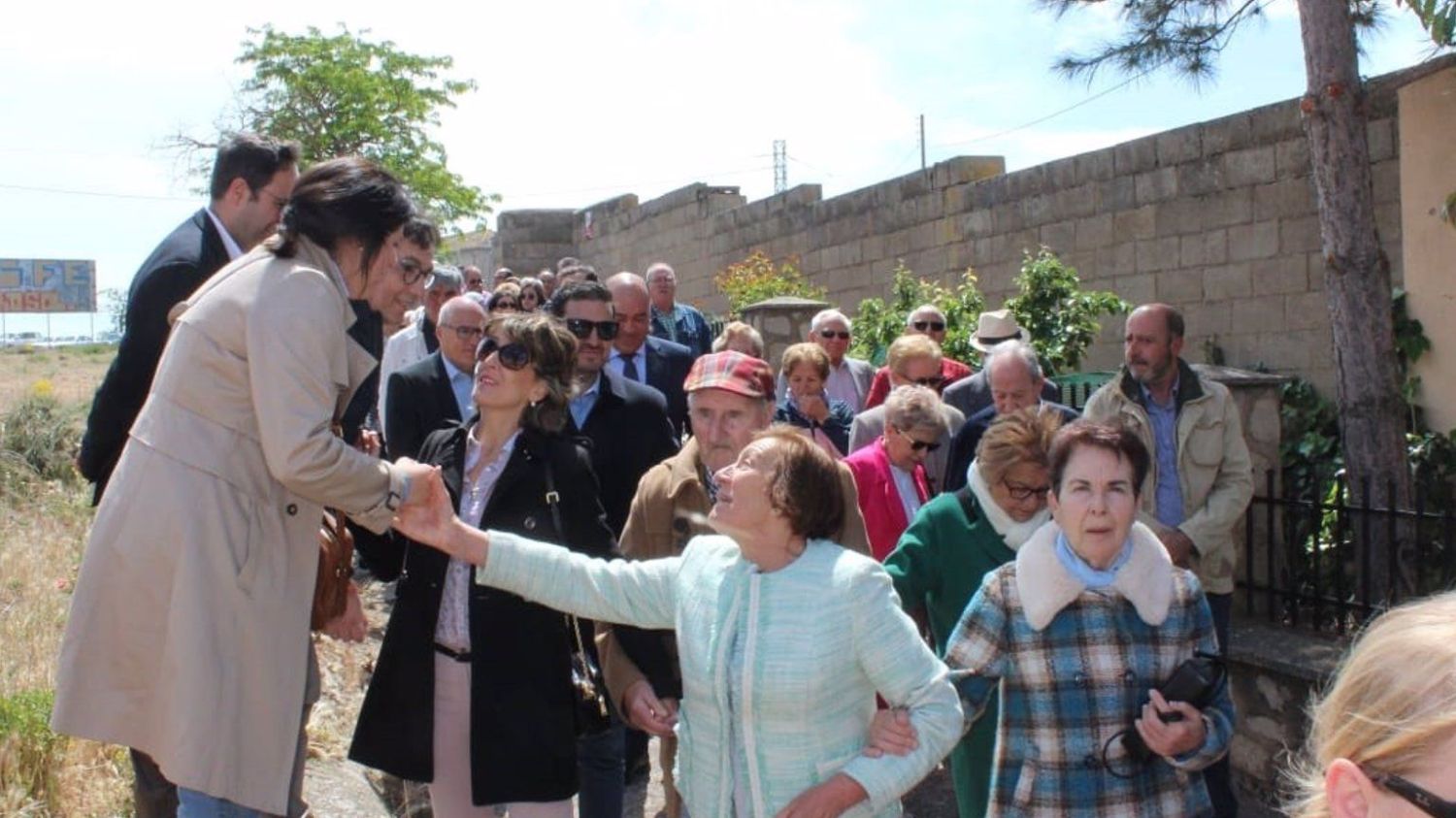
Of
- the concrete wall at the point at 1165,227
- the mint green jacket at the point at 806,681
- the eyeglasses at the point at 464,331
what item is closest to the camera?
the mint green jacket at the point at 806,681

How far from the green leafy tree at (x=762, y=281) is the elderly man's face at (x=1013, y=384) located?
8127 mm

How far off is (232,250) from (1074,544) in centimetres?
245

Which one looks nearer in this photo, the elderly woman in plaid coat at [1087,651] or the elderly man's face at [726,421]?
the elderly woman in plaid coat at [1087,651]

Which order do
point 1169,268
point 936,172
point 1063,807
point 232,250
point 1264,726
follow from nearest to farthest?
1. point 1063,807
2. point 232,250
3. point 1264,726
4. point 1169,268
5. point 936,172

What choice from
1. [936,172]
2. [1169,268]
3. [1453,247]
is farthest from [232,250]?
[936,172]

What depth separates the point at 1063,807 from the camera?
3.54 m

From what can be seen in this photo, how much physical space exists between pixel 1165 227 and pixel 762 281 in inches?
213

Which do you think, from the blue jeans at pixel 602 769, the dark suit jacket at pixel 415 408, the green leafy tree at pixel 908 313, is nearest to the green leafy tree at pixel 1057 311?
the green leafy tree at pixel 908 313

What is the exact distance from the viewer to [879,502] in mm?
5527

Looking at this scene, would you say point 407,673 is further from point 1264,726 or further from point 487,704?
point 1264,726

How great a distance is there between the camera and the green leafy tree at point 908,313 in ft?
35.7

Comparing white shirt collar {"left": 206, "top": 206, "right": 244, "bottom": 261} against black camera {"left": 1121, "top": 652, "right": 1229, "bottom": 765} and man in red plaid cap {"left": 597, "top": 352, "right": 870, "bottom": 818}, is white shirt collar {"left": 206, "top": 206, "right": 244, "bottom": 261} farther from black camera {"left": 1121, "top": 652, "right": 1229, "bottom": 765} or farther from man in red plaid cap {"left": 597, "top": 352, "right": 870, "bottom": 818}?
black camera {"left": 1121, "top": 652, "right": 1229, "bottom": 765}

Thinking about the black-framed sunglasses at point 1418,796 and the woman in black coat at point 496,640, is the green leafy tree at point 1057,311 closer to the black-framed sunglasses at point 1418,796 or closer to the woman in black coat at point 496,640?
the woman in black coat at point 496,640

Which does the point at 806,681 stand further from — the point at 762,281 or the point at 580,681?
the point at 762,281
